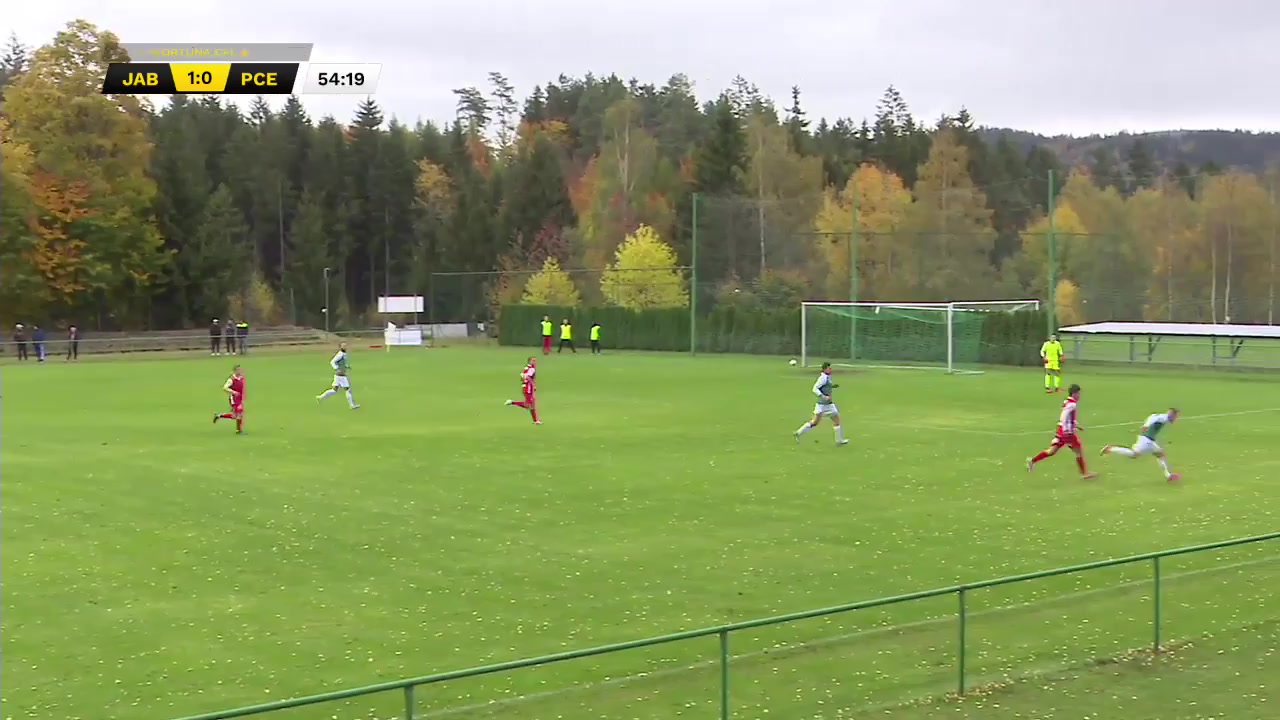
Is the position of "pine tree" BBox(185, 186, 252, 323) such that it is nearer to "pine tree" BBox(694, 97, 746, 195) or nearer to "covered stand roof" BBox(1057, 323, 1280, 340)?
"pine tree" BBox(694, 97, 746, 195)

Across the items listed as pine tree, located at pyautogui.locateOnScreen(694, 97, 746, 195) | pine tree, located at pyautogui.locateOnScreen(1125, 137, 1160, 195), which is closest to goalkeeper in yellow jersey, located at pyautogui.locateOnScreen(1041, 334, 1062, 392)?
pine tree, located at pyautogui.locateOnScreen(694, 97, 746, 195)

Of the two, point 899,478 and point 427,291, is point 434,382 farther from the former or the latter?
point 427,291

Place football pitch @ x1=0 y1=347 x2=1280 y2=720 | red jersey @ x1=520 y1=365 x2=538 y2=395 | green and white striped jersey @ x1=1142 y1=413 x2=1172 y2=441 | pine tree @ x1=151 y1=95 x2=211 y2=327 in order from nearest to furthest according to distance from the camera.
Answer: football pitch @ x1=0 y1=347 x2=1280 y2=720
green and white striped jersey @ x1=1142 y1=413 x2=1172 y2=441
red jersey @ x1=520 y1=365 x2=538 y2=395
pine tree @ x1=151 y1=95 x2=211 y2=327

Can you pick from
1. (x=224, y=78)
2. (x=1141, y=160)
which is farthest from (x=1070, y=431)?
(x=1141, y=160)

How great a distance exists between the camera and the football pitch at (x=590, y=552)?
1185cm

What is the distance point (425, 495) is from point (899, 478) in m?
8.30

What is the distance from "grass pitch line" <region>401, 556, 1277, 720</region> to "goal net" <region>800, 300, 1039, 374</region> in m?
39.5

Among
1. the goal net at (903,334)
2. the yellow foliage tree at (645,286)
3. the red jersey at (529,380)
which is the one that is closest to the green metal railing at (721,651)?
the red jersey at (529,380)

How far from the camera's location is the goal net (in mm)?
55500

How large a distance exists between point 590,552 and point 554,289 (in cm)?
6814

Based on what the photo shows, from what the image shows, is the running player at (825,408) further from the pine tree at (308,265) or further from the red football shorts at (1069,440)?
the pine tree at (308,265)

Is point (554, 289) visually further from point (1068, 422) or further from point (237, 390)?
point (1068, 422)

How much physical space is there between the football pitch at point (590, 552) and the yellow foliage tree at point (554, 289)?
48429 millimetres

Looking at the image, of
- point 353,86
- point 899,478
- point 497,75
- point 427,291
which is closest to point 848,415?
point 899,478
